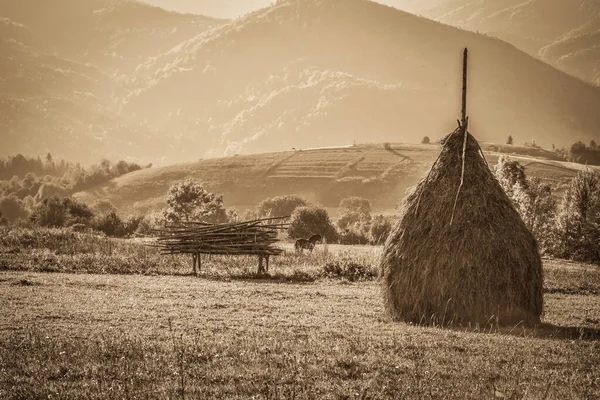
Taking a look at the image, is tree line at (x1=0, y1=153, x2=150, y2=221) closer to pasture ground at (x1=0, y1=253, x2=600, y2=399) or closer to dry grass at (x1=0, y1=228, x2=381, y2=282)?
dry grass at (x1=0, y1=228, x2=381, y2=282)

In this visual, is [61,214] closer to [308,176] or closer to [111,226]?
[111,226]

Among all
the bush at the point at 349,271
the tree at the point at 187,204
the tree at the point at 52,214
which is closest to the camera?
the bush at the point at 349,271

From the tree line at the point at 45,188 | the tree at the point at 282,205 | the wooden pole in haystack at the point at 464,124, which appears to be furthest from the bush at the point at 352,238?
the tree line at the point at 45,188

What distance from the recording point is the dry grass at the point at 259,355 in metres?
9.09

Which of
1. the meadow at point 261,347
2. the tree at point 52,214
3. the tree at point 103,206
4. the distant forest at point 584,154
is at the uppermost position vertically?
the distant forest at point 584,154

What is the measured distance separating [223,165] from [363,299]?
417 feet

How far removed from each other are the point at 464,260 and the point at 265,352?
638 cm

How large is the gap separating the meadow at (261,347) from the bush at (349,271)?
5627 millimetres

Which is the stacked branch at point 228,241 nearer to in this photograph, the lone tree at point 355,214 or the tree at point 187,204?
the tree at point 187,204

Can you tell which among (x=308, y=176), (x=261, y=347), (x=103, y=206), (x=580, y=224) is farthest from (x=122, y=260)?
(x=308, y=176)

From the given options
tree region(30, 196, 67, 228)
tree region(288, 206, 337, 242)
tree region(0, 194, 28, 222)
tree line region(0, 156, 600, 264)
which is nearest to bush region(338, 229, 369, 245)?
tree line region(0, 156, 600, 264)

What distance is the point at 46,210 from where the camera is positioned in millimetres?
79875

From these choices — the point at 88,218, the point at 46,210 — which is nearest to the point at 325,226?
the point at 88,218

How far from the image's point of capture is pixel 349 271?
29562mm
